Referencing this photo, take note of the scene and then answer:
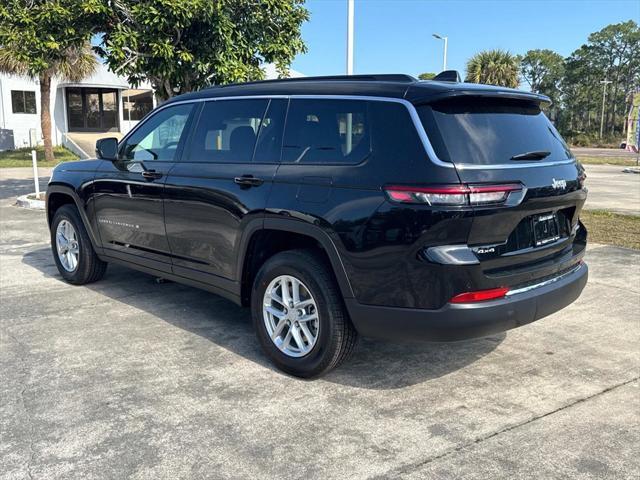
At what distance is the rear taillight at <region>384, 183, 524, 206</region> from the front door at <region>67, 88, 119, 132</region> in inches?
1287

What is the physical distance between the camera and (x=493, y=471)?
284 cm

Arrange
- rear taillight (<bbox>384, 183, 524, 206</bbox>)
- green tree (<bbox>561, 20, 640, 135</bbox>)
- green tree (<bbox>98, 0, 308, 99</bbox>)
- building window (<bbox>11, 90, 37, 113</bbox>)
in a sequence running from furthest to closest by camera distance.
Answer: green tree (<bbox>561, 20, 640, 135</bbox>), building window (<bbox>11, 90, 37, 113</bbox>), green tree (<bbox>98, 0, 308, 99</bbox>), rear taillight (<bbox>384, 183, 524, 206</bbox>)

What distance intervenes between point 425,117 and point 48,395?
2757 millimetres

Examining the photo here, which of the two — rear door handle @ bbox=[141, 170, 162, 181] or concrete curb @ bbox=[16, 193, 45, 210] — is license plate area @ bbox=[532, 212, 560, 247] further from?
concrete curb @ bbox=[16, 193, 45, 210]

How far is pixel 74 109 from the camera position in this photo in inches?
1278

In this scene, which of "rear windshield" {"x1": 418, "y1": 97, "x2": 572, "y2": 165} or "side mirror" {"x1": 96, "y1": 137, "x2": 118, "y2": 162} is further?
"side mirror" {"x1": 96, "y1": 137, "x2": 118, "y2": 162}

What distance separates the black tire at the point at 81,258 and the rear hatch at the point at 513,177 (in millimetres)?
3904

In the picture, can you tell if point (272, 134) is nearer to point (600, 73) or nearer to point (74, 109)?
point (74, 109)

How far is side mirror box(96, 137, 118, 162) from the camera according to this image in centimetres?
538

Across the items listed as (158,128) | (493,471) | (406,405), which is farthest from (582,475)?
(158,128)

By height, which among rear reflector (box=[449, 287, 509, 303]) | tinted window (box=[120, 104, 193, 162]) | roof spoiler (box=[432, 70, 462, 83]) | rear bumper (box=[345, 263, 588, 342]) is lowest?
rear bumper (box=[345, 263, 588, 342])

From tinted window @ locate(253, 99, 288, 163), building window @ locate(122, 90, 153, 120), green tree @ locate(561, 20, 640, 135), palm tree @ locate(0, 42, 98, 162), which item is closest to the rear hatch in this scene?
tinted window @ locate(253, 99, 288, 163)

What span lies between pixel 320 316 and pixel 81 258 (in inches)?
129

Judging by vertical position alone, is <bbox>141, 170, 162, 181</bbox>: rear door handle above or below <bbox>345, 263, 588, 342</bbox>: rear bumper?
above
